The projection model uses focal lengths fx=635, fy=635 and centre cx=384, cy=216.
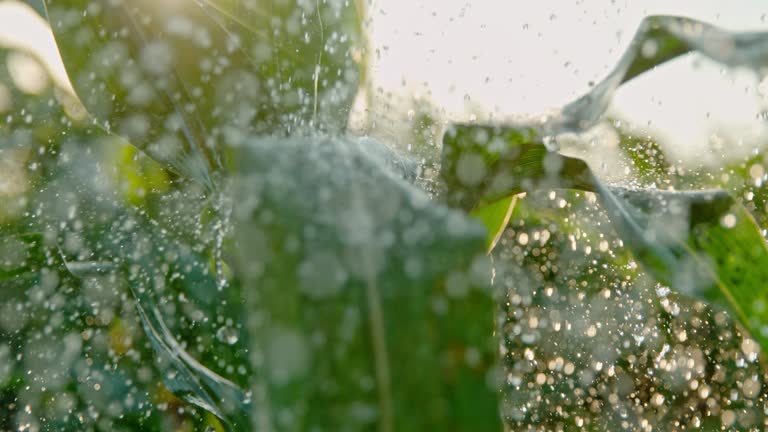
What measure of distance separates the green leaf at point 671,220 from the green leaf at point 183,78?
153 millimetres

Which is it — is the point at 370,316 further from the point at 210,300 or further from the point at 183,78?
the point at 210,300

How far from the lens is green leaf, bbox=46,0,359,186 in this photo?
19.8 inches

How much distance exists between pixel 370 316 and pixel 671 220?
1.25ft

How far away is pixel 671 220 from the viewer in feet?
1.62

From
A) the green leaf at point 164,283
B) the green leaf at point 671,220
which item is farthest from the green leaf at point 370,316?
the green leaf at point 164,283

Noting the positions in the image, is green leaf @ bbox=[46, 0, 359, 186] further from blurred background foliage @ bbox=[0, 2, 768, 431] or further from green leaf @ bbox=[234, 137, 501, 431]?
green leaf @ bbox=[234, 137, 501, 431]

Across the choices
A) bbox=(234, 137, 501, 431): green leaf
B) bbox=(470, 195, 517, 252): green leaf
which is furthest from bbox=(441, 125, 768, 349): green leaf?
bbox=(234, 137, 501, 431): green leaf

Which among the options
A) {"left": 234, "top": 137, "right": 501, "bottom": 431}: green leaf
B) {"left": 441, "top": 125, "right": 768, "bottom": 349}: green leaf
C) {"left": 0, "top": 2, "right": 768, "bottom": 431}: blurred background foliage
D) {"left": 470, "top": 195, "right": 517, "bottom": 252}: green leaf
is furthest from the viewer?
{"left": 0, "top": 2, "right": 768, "bottom": 431}: blurred background foliage

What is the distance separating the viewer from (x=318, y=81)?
2.02ft

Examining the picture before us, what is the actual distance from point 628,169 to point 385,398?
139 cm

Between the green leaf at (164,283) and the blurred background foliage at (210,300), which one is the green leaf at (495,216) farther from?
the green leaf at (164,283)

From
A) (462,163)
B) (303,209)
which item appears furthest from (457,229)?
(462,163)

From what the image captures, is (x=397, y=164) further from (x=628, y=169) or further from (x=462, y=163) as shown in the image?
(x=628, y=169)

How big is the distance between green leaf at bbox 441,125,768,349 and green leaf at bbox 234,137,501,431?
0.28 m
